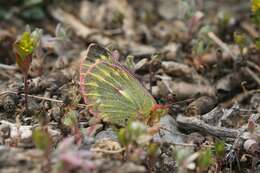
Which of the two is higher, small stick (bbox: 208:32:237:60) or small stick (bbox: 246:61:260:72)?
small stick (bbox: 208:32:237:60)

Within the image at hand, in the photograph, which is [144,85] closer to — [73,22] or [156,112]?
[156,112]

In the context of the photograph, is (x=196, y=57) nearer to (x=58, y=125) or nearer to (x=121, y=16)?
(x=121, y=16)

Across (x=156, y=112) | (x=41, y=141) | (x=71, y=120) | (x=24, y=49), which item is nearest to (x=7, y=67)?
(x=24, y=49)

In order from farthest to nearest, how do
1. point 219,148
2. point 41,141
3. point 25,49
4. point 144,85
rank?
point 144,85 → point 25,49 → point 219,148 → point 41,141

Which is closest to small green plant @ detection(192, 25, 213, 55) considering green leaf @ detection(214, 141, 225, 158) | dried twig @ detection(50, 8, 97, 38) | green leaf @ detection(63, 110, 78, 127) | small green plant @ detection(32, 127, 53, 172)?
dried twig @ detection(50, 8, 97, 38)

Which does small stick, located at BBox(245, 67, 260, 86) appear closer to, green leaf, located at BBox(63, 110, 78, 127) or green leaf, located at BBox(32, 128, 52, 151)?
green leaf, located at BBox(63, 110, 78, 127)

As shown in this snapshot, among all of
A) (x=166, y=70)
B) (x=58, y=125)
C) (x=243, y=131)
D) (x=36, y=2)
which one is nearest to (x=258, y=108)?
(x=243, y=131)

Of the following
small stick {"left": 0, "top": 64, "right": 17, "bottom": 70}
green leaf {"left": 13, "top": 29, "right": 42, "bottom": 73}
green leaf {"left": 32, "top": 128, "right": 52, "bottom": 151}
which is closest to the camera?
green leaf {"left": 32, "top": 128, "right": 52, "bottom": 151}

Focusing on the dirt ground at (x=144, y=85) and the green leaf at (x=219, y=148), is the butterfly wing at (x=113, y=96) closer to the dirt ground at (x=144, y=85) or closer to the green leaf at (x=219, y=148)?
the dirt ground at (x=144, y=85)

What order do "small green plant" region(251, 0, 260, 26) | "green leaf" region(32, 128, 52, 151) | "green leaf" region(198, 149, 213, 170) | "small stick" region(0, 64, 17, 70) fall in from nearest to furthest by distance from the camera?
"green leaf" region(32, 128, 52, 151), "green leaf" region(198, 149, 213, 170), "small green plant" region(251, 0, 260, 26), "small stick" region(0, 64, 17, 70)
